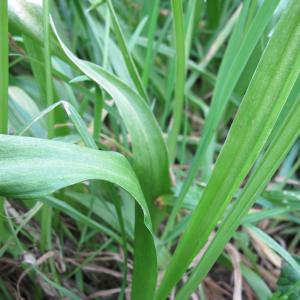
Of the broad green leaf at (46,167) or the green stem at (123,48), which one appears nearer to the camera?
the broad green leaf at (46,167)

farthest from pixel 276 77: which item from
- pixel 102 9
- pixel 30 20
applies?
pixel 102 9

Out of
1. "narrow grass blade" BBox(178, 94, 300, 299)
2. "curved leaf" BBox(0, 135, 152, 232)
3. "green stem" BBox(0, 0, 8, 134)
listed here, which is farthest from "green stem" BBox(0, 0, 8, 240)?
"narrow grass blade" BBox(178, 94, 300, 299)

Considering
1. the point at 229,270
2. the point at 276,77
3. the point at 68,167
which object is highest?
the point at 276,77

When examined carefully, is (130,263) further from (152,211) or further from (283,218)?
(283,218)

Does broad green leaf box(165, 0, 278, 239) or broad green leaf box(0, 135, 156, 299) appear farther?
broad green leaf box(165, 0, 278, 239)

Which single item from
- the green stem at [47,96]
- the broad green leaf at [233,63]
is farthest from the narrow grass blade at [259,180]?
the green stem at [47,96]

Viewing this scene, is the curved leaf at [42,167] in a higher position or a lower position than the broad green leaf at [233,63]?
lower

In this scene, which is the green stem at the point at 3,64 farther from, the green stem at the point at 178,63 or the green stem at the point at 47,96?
the green stem at the point at 178,63

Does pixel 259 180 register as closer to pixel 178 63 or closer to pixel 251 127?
pixel 251 127

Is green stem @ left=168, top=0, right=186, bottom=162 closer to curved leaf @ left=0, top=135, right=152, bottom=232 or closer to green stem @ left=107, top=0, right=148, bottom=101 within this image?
green stem @ left=107, top=0, right=148, bottom=101
